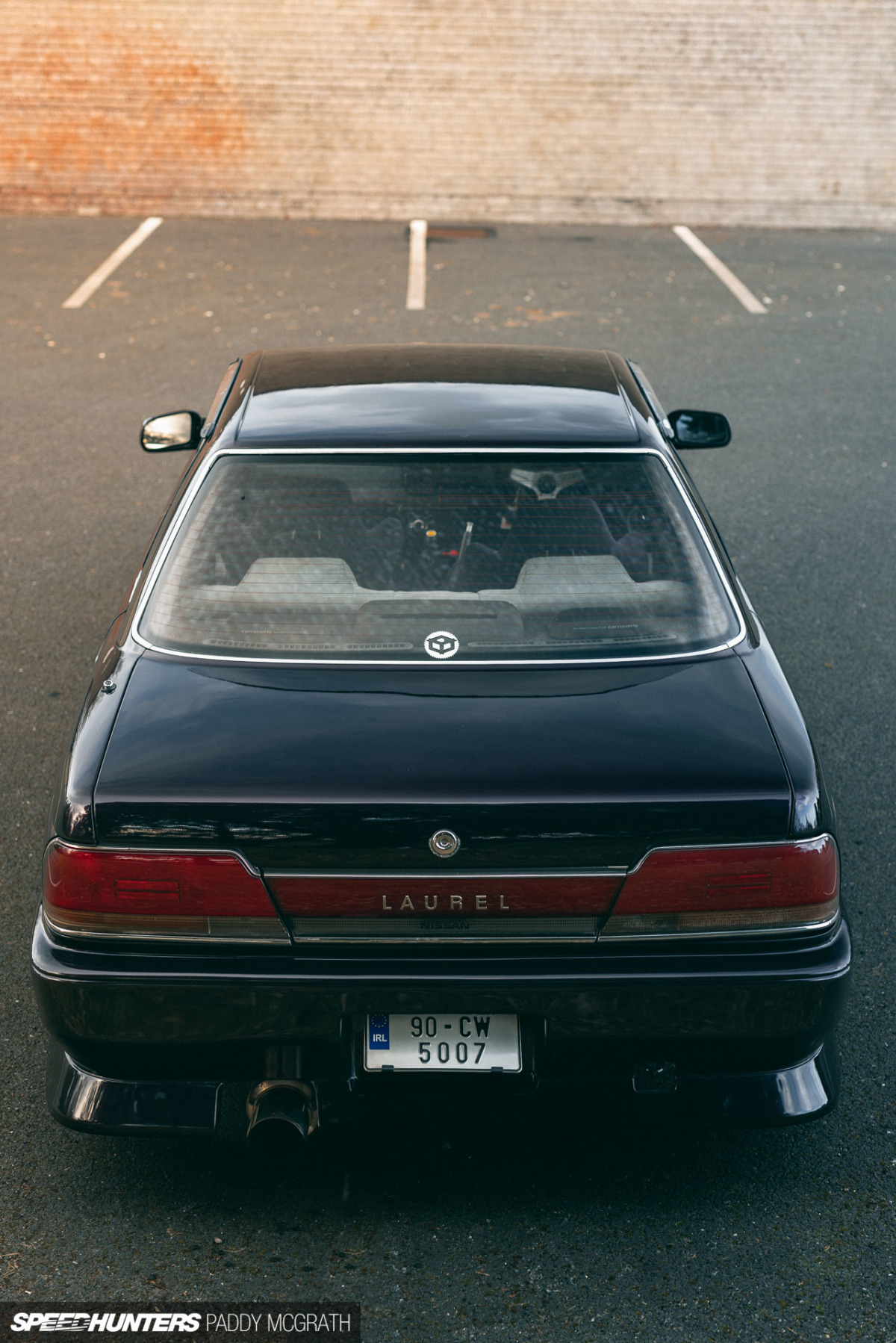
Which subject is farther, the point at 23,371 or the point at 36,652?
the point at 23,371

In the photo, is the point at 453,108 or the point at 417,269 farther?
the point at 453,108

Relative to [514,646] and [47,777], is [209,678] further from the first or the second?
[47,777]

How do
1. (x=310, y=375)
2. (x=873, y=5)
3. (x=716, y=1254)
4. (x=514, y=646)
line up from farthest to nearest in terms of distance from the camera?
1. (x=873, y=5)
2. (x=310, y=375)
3. (x=514, y=646)
4. (x=716, y=1254)

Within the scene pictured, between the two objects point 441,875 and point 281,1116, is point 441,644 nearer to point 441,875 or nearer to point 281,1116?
point 441,875

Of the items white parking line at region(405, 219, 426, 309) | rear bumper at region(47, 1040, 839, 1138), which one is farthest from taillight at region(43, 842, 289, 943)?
white parking line at region(405, 219, 426, 309)

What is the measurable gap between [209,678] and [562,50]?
15094mm

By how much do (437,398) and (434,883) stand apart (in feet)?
5.63

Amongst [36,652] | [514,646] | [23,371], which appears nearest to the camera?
[514,646]

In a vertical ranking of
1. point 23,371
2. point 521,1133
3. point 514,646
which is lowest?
point 23,371

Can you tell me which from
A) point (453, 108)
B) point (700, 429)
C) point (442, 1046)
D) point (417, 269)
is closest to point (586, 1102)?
point (442, 1046)

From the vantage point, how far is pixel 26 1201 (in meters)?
2.81

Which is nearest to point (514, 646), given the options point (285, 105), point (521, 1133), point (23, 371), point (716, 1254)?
point (521, 1133)

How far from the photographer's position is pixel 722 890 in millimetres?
2441

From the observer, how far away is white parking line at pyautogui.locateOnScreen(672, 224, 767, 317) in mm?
11969
